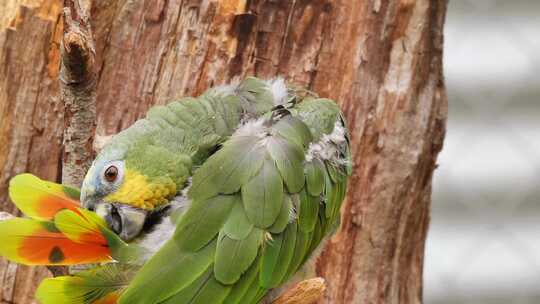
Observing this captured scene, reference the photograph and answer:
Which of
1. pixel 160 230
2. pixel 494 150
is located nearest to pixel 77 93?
pixel 160 230

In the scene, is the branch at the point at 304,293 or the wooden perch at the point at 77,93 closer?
the wooden perch at the point at 77,93

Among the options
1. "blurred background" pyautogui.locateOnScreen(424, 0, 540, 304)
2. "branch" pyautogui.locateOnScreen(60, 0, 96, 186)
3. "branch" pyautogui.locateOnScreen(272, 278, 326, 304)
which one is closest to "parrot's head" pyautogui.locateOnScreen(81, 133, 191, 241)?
"branch" pyautogui.locateOnScreen(60, 0, 96, 186)

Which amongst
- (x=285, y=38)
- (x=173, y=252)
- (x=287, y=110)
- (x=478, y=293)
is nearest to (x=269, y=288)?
(x=173, y=252)

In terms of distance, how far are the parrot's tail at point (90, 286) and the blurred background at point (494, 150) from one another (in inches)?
66.4

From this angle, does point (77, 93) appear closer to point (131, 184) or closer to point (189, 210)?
point (131, 184)

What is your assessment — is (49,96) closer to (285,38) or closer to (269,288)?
(285,38)

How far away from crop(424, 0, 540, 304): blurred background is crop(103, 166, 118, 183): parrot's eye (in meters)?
1.65

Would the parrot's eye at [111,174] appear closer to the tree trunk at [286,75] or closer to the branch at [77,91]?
the branch at [77,91]

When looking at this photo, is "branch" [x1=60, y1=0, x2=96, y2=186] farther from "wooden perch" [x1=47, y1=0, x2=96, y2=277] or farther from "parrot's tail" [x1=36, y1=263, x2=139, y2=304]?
"parrot's tail" [x1=36, y1=263, x2=139, y2=304]

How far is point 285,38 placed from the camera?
2.09 meters

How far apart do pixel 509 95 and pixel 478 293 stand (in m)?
0.68

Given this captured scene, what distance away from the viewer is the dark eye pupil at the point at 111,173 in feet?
5.47

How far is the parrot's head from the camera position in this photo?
5.45 feet

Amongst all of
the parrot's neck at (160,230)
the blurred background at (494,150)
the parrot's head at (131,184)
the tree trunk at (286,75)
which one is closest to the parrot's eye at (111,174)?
the parrot's head at (131,184)
